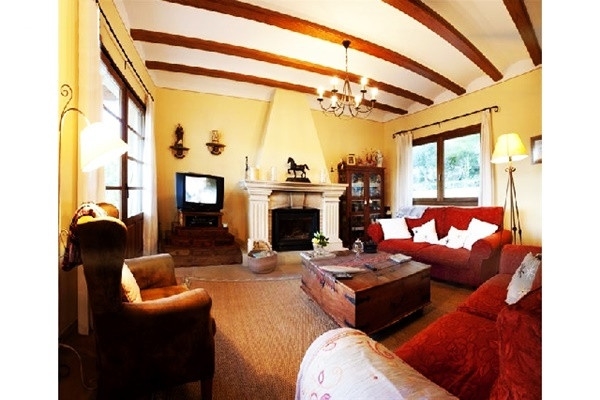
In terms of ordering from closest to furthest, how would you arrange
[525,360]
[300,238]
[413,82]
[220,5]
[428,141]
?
[525,360]
[220,5]
[413,82]
[300,238]
[428,141]

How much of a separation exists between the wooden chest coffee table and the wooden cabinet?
9.17ft

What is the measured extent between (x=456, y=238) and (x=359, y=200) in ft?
7.36

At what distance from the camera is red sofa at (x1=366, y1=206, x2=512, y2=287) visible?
3.00 meters

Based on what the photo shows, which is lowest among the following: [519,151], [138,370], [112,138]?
[138,370]

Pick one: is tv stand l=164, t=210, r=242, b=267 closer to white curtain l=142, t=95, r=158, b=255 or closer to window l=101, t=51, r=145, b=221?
white curtain l=142, t=95, r=158, b=255

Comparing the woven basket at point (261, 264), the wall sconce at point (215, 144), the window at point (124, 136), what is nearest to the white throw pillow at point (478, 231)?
the woven basket at point (261, 264)

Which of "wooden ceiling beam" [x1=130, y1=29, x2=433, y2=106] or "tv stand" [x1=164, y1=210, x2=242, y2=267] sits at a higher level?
"wooden ceiling beam" [x1=130, y1=29, x2=433, y2=106]

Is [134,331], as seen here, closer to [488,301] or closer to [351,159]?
[488,301]

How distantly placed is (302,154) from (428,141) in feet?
7.89

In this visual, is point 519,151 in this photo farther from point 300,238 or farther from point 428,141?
point 300,238

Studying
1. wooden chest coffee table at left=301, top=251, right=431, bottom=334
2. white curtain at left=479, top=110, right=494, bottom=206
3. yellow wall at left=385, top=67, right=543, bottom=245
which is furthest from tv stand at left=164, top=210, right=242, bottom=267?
yellow wall at left=385, top=67, right=543, bottom=245

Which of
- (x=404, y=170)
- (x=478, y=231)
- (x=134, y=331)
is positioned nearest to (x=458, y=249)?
(x=478, y=231)
